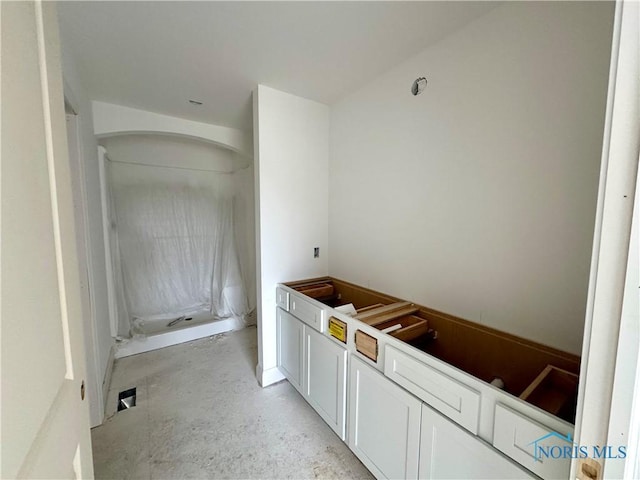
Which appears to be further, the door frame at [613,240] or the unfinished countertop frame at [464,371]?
the unfinished countertop frame at [464,371]

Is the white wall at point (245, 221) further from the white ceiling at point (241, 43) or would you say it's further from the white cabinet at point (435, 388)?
the white cabinet at point (435, 388)

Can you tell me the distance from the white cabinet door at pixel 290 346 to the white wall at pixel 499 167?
0.78m

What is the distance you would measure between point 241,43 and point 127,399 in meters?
2.86

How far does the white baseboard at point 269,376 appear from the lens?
7.37ft

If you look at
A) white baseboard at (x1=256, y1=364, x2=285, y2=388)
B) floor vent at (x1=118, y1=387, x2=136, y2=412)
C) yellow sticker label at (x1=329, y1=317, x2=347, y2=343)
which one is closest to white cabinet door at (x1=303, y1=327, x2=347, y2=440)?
yellow sticker label at (x1=329, y1=317, x2=347, y2=343)

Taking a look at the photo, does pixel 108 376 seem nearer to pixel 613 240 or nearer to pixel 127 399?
pixel 127 399

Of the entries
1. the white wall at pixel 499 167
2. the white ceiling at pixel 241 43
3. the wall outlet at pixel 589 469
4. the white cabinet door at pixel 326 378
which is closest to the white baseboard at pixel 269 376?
the white cabinet door at pixel 326 378

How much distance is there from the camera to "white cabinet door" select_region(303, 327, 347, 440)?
1.57 metres

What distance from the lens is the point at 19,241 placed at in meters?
0.43

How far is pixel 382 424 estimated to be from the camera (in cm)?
131

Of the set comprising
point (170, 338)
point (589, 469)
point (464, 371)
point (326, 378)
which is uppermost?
point (589, 469)

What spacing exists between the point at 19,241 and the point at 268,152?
6.11 feet

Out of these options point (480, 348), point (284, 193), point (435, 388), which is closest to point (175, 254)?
point (284, 193)

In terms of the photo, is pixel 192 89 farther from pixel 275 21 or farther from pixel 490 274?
Result: pixel 490 274
